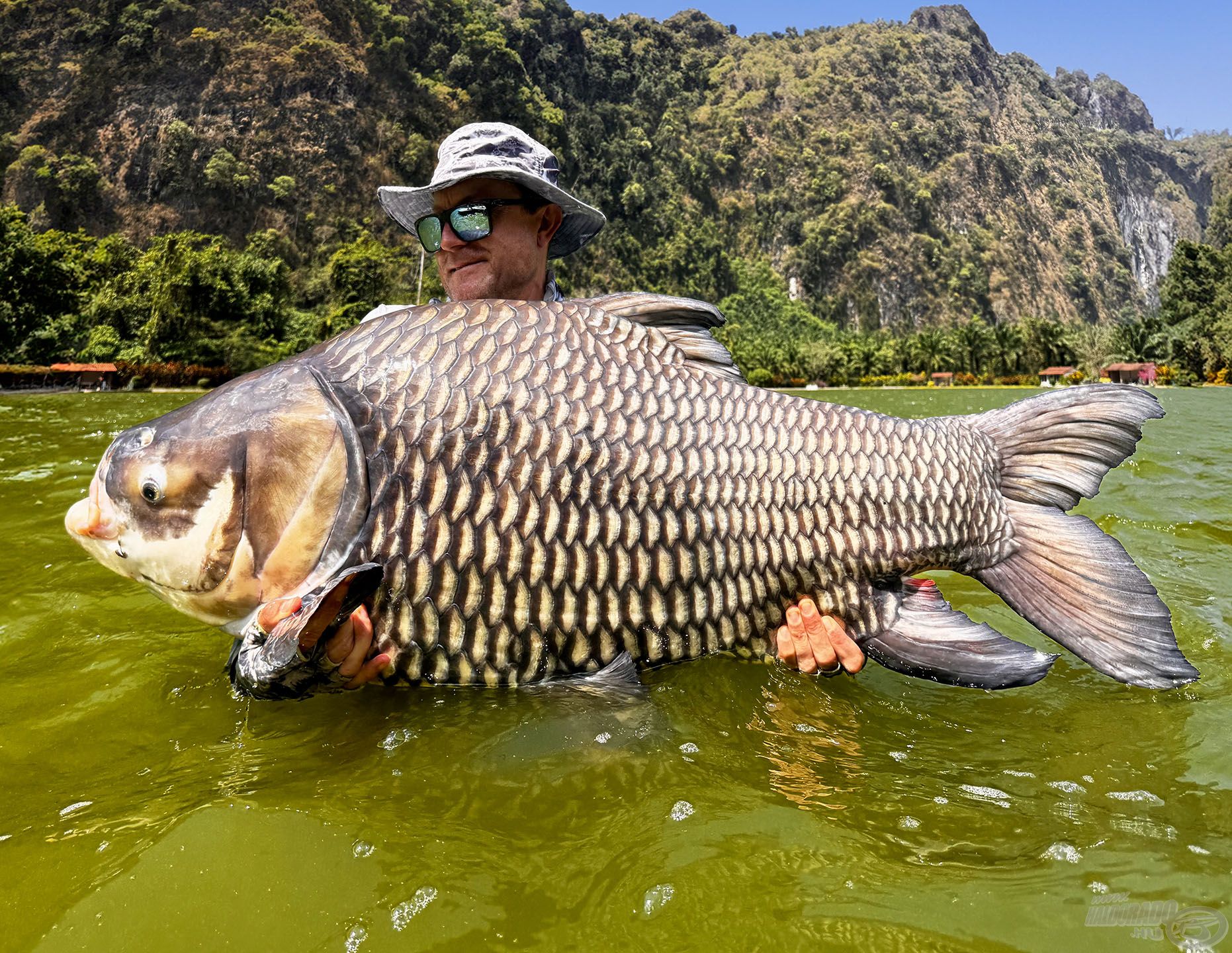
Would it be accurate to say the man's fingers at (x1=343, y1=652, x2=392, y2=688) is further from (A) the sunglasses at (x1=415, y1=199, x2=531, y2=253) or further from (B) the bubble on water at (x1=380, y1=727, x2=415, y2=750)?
(A) the sunglasses at (x1=415, y1=199, x2=531, y2=253)

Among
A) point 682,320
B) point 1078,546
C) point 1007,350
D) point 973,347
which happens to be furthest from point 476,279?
point 973,347

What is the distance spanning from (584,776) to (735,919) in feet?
1.84

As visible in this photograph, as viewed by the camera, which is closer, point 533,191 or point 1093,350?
point 533,191

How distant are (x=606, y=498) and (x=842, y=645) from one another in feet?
2.71

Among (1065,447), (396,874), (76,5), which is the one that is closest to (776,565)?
(1065,447)

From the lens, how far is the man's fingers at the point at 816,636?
7.13ft

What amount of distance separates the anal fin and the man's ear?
208 centimetres

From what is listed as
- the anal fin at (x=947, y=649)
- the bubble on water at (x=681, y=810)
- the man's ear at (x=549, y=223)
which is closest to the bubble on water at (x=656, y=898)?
the bubble on water at (x=681, y=810)

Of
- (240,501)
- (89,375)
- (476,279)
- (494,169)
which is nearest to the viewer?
(240,501)

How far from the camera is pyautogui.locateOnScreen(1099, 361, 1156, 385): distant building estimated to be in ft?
154

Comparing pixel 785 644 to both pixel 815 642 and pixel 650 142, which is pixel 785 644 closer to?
pixel 815 642

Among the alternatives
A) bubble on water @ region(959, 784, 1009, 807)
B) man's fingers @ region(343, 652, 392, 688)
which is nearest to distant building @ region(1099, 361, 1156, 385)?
bubble on water @ region(959, 784, 1009, 807)

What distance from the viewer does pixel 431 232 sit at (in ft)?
11.0

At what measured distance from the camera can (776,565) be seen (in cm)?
213
